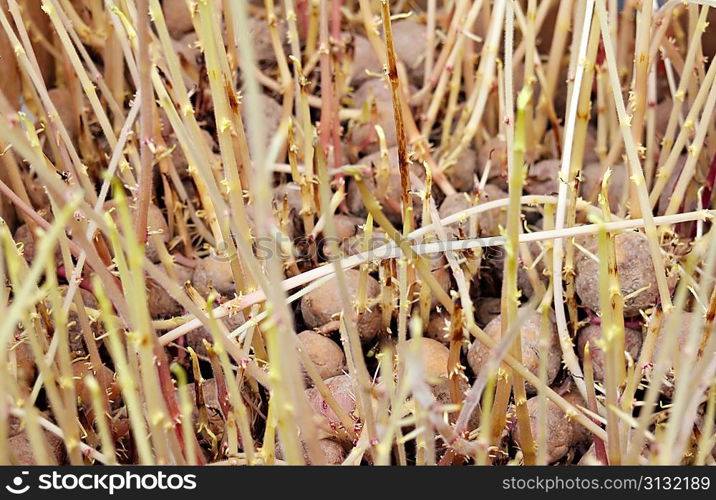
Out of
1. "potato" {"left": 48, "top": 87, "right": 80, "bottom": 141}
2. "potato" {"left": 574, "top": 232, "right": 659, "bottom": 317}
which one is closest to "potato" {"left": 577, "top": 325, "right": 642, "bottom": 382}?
"potato" {"left": 574, "top": 232, "right": 659, "bottom": 317}

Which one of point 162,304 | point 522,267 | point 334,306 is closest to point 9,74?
point 162,304

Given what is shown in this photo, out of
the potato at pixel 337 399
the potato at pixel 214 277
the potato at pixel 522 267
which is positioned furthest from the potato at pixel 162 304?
the potato at pixel 522 267

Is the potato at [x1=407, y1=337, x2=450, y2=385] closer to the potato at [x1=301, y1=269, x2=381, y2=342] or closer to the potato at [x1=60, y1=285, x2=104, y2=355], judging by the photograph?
the potato at [x1=301, y1=269, x2=381, y2=342]

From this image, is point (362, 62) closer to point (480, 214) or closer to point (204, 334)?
point (480, 214)

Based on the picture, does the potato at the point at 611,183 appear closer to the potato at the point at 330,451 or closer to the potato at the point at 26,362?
the potato at the point at 330,451
